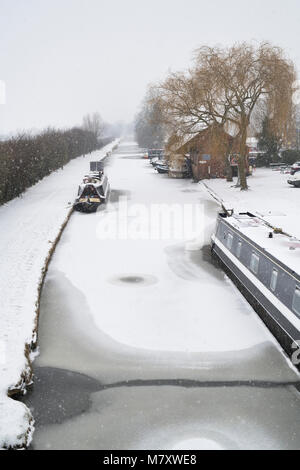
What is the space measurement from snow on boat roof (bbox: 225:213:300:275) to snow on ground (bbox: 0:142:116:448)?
571 cm

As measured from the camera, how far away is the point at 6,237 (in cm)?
1647

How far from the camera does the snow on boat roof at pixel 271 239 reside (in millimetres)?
8742

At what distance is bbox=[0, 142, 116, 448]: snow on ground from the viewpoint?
624cm

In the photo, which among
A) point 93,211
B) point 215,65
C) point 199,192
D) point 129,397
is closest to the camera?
point 129,397

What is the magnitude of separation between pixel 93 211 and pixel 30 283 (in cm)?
1087

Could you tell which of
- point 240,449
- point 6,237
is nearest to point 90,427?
point 240,449

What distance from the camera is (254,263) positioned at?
1031cm

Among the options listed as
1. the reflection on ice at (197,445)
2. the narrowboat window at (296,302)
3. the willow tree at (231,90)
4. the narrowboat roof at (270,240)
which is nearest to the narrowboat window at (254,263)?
the narrowboat roof at (270,240)

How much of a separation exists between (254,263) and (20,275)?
22.6 ft
